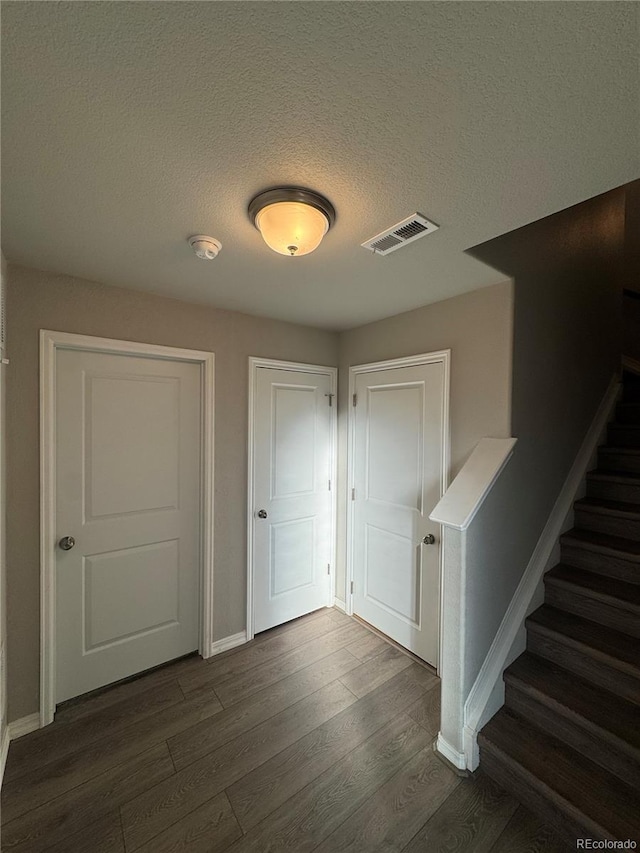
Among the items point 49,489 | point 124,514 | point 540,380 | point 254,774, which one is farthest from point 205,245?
point 254,774

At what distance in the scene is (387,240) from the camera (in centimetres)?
140

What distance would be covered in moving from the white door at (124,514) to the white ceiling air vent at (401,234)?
1.39 metres

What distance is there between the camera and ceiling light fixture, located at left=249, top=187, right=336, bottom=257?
1.10 meters

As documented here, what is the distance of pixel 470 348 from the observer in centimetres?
197

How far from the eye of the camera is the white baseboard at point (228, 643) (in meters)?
2.30

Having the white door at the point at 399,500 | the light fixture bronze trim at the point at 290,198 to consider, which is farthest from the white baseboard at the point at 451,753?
the light fixture bronze trim at the point at 290,198

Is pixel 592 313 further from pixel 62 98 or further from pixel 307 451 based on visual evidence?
pixel 62 98

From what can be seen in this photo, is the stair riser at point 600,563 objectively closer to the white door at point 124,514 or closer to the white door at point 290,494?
the white door at point 290,494

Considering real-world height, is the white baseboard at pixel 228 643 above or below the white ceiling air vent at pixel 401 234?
below

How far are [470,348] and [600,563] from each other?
1.42m

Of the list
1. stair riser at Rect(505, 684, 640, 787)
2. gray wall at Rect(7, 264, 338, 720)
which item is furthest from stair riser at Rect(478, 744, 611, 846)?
gray wall at Rect(7, 264, 338, 720)

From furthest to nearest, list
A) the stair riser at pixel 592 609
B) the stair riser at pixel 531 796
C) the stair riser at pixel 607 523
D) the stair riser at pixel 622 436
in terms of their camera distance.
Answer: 1. the stair riser at pixel 622 436
2. the stair riser at pixel 607 523
3. the stair riser at pixel 592 609
4. the stair riser at pixel 531 796

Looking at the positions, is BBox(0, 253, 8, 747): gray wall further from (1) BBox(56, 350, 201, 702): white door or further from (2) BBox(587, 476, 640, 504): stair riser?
(2) BBox(587, 476, 640, 504): stair riser

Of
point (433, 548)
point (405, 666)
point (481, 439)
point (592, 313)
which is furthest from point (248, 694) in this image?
point (592, 313)
